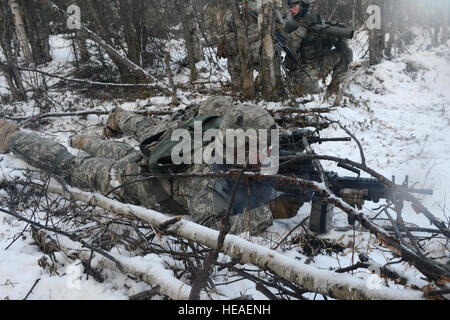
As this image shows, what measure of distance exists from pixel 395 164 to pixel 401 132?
136 cm

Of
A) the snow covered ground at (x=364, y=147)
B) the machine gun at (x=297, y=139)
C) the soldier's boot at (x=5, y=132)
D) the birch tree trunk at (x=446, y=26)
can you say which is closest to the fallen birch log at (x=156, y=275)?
the snow covered ground at (x=364, y=147)

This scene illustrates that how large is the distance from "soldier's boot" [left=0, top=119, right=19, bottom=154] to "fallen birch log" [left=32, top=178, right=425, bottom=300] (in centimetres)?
333

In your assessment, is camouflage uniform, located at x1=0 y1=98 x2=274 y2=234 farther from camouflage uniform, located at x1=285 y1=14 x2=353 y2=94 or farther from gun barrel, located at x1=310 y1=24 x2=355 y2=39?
camouflage uniform, located at x1=285 y1=14 x2=353 y2=94

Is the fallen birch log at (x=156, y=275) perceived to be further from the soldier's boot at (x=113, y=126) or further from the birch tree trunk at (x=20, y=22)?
the birch tree trunk at (x=20, y=22)

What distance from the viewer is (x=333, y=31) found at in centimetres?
564

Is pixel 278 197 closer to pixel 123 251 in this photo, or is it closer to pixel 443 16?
pixel 123 251

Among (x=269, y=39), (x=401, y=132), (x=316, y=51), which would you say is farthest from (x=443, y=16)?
(x=269, y=39)

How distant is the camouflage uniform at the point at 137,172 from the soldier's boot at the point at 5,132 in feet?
0.22

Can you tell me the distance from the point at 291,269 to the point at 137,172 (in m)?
2.03

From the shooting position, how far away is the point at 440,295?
1.02 metres

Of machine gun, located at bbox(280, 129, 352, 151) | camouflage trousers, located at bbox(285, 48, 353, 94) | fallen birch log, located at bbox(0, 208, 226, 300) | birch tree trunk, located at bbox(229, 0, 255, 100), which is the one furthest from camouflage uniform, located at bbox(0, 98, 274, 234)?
camouflage trousers, located at bbox(285, 48, 353, 94)

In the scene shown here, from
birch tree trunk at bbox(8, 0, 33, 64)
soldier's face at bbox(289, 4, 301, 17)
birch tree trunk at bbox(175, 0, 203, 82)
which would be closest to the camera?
soldier's face at bbox(289, 4, 301, 17)

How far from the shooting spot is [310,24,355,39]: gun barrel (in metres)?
5.43

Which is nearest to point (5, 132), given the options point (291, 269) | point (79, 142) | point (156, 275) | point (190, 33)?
point (79, 142)
